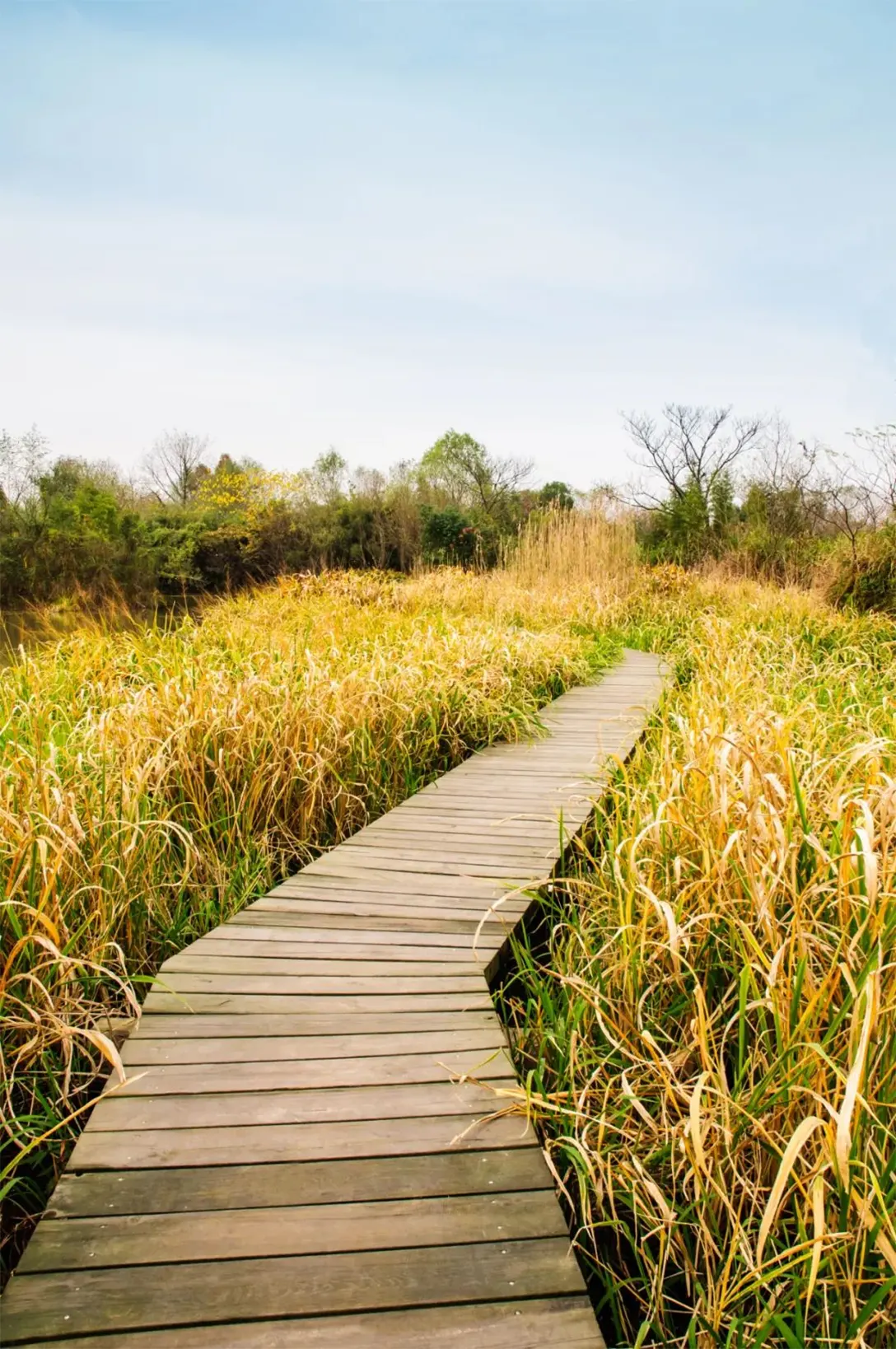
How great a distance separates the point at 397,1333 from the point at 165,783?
218cm

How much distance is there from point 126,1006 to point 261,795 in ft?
3.79

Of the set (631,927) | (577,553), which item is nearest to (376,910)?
(631,927)

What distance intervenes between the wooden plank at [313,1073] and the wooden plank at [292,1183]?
19 centimetres

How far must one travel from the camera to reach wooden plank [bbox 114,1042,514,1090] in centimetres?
138

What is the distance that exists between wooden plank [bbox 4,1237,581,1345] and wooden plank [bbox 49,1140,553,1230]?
10 cm

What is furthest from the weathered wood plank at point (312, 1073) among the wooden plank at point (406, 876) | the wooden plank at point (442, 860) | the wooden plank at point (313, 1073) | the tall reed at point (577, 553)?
the tall reed at point (577, 553)

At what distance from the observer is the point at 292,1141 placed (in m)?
1.24

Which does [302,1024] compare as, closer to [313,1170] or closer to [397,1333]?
[313,1170]

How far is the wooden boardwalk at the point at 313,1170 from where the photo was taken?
94 cm

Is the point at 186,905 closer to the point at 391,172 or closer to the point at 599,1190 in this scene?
the point at 599,1190

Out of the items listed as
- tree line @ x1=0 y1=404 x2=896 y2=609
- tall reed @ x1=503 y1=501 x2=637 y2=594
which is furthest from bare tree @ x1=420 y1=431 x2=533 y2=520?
tall reed @ x1=503 y1=501 x2=637 y2=594

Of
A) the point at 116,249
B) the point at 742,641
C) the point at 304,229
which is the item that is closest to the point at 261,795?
the point at 742,641

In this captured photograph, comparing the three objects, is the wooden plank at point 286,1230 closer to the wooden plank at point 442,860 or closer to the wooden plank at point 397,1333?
the wooden plank at point 397,1333

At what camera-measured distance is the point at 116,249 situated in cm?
1049
